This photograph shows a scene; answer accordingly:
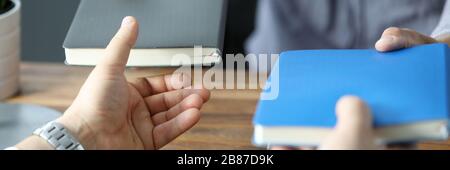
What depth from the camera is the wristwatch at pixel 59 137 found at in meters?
0.61

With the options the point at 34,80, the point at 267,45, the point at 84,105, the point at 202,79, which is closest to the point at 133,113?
the point at 84,105

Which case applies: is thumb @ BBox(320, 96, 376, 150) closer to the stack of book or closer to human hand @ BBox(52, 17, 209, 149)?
human hand @ BBox(52, 17, 209, 149)

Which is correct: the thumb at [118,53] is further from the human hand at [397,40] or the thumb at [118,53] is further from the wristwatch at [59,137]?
the human hand at [397,40]

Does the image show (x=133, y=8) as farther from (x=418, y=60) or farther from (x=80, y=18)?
(x=418, y=60)

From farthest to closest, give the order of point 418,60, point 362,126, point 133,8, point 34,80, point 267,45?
1. point 267,45
2. point 34,80
3. point 133,8
4. point 418,60
5. point 362,126

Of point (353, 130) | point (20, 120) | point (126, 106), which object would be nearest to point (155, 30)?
point (126, 106)

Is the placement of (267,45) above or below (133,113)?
above

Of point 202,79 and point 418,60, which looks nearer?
point 418,60

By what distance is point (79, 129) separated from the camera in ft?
2.08

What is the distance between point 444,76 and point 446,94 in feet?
0.12

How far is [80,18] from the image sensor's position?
82 cm

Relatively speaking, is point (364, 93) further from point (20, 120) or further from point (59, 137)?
point (20, 120)

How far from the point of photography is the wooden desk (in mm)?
796

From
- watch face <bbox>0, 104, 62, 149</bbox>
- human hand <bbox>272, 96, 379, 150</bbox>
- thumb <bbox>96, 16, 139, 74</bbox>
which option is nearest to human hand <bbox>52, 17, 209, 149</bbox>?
thumb <bbox>96, 16, 139, 74</bbox>
